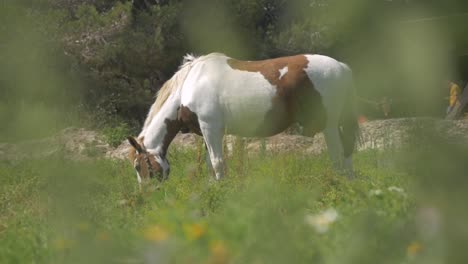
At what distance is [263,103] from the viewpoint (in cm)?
830

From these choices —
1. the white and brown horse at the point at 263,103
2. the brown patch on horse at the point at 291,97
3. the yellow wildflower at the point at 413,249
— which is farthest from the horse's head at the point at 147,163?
the yellow wildflower at the point at 413,249

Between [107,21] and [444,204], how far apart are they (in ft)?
50.8

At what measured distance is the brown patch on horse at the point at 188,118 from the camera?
27.7 feet

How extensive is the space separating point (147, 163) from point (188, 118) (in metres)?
0.69

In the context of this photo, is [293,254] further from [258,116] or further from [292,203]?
[258,116]

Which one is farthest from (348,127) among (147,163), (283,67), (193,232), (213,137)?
(193,232)

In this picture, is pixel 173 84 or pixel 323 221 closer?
pixel 323 221

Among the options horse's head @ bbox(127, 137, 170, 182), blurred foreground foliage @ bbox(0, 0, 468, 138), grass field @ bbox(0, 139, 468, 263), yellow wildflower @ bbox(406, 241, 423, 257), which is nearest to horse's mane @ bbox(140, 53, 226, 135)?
horse's head @ bbox(127, 137, 170, 182)

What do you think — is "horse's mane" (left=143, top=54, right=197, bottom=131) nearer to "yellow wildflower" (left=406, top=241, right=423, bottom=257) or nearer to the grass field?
the grass field

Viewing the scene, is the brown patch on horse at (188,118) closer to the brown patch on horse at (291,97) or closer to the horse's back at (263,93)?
the horse's back at (263,93)

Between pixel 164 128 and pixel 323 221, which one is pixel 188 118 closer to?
pixel 164 128

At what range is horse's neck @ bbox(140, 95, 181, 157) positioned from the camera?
8625 millimetres

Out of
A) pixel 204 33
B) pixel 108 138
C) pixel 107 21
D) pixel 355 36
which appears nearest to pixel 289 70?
pixel 108 138

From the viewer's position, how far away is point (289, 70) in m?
8.23
